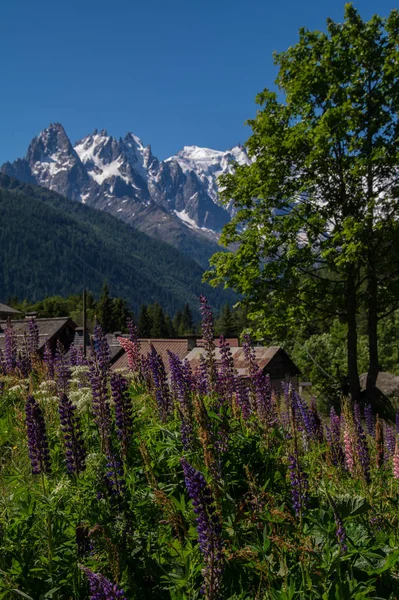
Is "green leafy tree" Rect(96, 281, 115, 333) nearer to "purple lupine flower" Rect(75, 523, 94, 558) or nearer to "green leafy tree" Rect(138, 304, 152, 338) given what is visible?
"green leafy tree" Rect(138, 304, 152, 338)

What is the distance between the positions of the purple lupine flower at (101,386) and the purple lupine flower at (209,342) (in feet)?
3.92

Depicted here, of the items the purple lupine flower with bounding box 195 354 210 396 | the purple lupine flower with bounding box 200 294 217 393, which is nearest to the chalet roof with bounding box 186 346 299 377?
the purple lupine flower with bounding box 195 354 210 396

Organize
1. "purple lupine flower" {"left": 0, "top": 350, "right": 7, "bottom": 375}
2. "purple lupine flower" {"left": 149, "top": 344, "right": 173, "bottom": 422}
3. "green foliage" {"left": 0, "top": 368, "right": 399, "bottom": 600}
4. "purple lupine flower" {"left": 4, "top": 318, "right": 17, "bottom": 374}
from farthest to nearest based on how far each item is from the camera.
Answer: "purple lupine flower" {"left": 0, "top": 350, "right": 7, "bottom": 375}
"purple lupine flower" {"left": 4, "top": 318, "right": 17, "bottom": 374}
"purple lupine flower" {"left": 149, "top": 344, "right": 173, "bottom": 422}
"green foliage" {"left": 0, "top": 368, "right": 399, "bottom": 600}

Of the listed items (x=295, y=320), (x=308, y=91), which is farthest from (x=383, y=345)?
(x=308, y=91)

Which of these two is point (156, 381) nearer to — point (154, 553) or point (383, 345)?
point (154, 553)

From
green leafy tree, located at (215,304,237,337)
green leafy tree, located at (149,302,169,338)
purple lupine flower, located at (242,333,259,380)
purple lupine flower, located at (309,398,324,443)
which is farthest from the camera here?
green leafy tree, located at (149,302,169,338)

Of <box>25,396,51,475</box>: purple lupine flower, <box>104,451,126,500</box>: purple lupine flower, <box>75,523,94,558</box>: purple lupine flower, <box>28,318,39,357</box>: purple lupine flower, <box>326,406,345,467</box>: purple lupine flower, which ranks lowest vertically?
<box>75,523,94,558</box>: purple lupine flower

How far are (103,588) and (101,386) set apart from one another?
308cm

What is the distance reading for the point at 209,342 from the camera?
6.10 meters

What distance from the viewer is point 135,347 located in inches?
318

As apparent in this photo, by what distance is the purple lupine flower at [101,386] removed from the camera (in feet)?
16.5

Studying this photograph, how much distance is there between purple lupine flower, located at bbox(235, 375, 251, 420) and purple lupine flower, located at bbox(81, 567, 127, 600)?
136 inches

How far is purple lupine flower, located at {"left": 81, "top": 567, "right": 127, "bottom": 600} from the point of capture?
7.07 feet

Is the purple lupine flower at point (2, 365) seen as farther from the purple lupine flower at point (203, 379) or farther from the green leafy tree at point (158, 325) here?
the green leafy tree at point (158, 325)
